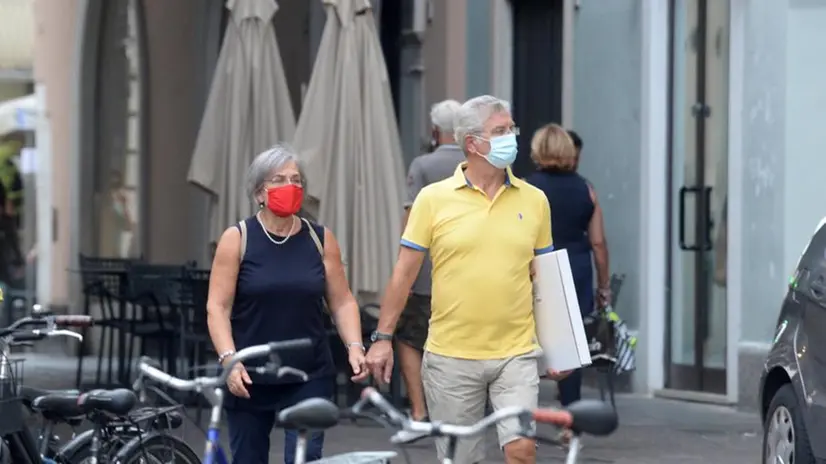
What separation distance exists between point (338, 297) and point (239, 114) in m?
5.33

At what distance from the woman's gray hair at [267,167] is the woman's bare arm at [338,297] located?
0.28 meters

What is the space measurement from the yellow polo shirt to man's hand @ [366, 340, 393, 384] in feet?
0.60

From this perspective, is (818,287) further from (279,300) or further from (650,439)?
(650,439)

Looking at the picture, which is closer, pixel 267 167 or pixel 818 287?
pixel 267 167

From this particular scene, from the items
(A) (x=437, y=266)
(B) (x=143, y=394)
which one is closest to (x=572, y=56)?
(A) (x=437, y=266)

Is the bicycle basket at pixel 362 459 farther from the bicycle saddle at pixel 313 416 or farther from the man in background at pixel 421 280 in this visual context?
the man in background at pixel 421 280

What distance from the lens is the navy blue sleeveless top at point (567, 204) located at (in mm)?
10391

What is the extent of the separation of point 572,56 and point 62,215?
19.1 feet

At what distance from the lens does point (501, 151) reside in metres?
6.81

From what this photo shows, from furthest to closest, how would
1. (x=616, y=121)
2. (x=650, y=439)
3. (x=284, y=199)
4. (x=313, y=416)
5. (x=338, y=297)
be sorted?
(x=616, y=121) → (x=650, y=439) → (x=338, y=297) → (x=284, y=199) → (x=313, y=416)

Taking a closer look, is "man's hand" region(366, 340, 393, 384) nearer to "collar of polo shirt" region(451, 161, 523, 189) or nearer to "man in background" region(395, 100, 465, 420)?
"collar of polo shirt" region(451, 161, 523, 189)

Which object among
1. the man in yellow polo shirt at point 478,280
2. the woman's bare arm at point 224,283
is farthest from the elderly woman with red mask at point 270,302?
the man in yellow polo shirt at point 478,280

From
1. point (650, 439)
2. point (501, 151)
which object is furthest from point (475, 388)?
point (650, 439)

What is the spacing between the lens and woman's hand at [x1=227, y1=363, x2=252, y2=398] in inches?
258
